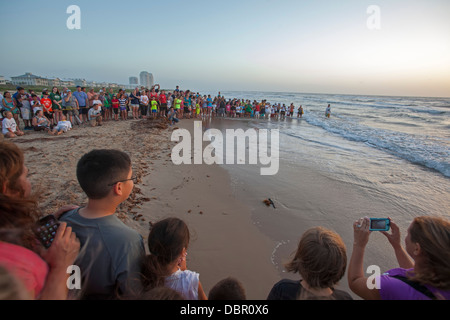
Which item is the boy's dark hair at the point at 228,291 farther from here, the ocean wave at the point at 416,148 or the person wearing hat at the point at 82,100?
the person wearing hat at the point at 82,100

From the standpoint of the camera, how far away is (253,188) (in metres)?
5.81

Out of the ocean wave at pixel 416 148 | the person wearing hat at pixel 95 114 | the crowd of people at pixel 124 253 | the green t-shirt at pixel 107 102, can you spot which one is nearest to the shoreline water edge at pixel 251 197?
the ocean wave at pixel 416 148

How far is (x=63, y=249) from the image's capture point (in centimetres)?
124

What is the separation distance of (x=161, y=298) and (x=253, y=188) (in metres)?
4.81

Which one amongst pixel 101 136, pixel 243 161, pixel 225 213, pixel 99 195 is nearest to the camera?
pixel 99 195

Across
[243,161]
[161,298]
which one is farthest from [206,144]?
[161,298]

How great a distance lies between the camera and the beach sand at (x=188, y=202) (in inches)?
126

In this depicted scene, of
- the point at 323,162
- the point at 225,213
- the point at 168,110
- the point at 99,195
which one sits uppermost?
the point at 168,110

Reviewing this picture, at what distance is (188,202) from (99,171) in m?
3.37

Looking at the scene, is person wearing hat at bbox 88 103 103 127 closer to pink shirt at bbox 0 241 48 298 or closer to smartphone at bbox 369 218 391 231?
pink shirt at bbox 0 241 48 298

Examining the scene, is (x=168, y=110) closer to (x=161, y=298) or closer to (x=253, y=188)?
(x=253, y=188)

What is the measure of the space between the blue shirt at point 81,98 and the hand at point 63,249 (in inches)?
506

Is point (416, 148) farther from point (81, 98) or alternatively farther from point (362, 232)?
point (81, 98)
